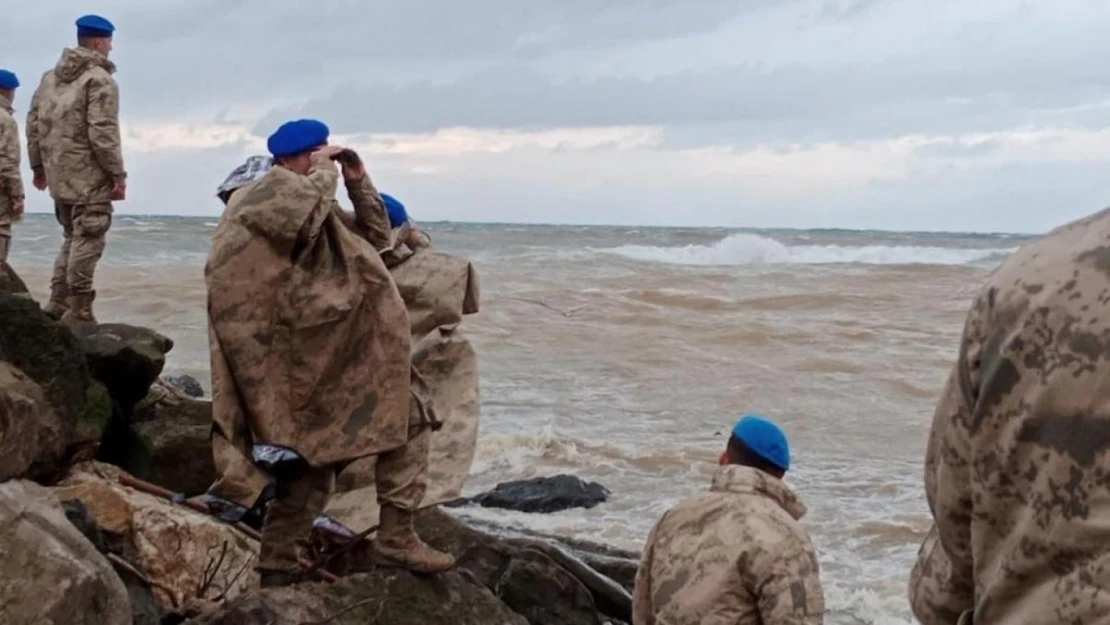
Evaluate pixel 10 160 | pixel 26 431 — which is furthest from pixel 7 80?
pixel 26 431

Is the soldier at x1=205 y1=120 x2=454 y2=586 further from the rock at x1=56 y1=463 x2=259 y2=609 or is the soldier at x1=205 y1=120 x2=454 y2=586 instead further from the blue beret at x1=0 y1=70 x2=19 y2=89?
the blue beret at x1=0 y1=70 x2=19 y2=89

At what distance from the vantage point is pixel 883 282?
33500 millimetres

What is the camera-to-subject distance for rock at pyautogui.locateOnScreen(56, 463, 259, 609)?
5.89m

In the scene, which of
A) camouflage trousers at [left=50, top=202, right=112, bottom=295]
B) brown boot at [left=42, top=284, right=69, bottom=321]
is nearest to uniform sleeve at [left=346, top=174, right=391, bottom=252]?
camouflage trousers at [left=50, top=202, right=112, bottom=295]

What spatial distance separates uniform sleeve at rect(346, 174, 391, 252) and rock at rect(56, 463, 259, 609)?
1333 millimetres

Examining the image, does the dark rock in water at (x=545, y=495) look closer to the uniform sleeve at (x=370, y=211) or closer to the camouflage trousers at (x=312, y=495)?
the uniform sleeve at (x=370, y=211)

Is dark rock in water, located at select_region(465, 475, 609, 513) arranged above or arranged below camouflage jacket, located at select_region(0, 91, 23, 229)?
below

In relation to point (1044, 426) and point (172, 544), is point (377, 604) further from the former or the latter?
point (1044, 426)

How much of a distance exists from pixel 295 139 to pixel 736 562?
2.14 meters

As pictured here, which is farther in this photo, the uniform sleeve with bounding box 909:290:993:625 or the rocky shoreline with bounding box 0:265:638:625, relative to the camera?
the rocky shoreline with bounding box 0:265:638:625

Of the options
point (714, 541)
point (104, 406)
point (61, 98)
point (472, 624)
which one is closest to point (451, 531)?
point (472, 624)

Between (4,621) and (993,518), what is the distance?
329 centimetres

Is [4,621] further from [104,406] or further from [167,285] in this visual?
[167,285]

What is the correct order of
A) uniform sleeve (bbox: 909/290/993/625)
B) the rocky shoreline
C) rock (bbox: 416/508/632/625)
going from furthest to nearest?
1. rock (bbox: 416/508/632/625)
2. the rocky shoreline
3. uniform sleeve (bbox: 909/290/993/625)
